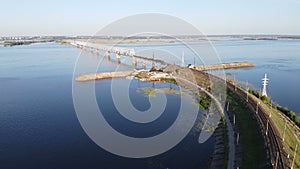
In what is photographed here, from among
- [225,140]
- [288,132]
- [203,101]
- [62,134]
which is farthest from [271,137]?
[62,134]

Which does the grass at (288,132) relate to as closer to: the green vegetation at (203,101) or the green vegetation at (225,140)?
the green vegetation at (225,140)

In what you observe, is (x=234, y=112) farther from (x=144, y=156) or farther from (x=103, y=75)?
(x=103, y=75)

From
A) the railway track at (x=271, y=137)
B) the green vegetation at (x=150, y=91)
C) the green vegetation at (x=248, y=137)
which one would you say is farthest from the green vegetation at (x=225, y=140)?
the green vegetation at (x=150, y=91)

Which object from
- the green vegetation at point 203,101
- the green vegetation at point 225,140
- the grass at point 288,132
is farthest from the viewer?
the green vegetation at point 203,101

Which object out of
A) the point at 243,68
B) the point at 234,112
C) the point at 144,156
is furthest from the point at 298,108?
the point at 243,68

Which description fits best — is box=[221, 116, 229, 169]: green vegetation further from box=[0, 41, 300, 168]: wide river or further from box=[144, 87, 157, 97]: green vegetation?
box=[144, 87, 157, 97]: green vegetation

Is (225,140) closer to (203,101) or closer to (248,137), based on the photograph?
(248,137)

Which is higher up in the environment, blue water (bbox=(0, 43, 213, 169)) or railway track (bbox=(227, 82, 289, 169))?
railway track (bbox=(227, 82, 289, 169))

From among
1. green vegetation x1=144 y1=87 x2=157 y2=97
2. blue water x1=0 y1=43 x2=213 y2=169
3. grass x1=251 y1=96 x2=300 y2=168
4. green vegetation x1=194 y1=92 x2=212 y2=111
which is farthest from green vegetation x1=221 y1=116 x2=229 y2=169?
green vegetation x1=144 y1=87 x2=157 y2=97
